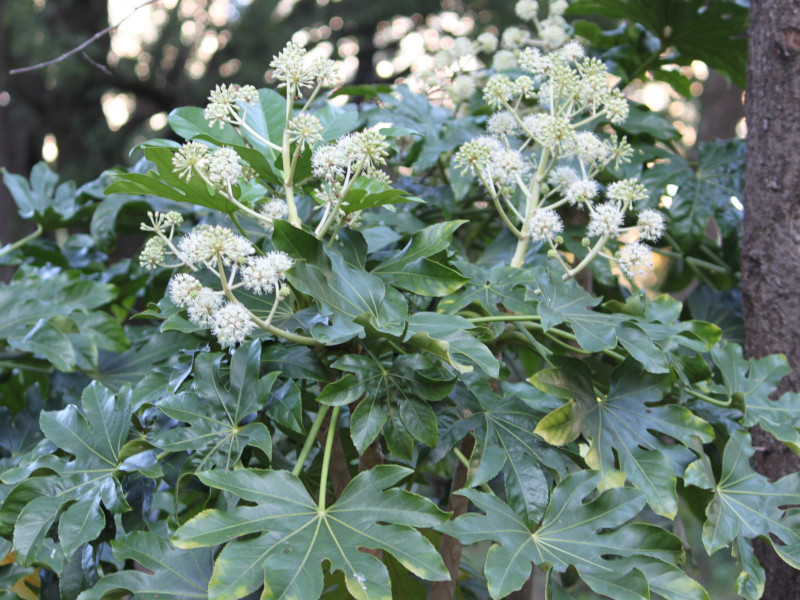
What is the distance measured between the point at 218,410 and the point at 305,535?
204mm

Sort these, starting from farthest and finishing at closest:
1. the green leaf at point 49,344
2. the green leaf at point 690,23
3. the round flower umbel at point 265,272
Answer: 1. the green leaf at point 690,23
2. the green leaf at point 49,344
3. the round flower umbel at point 265,272

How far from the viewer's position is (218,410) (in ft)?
2.84

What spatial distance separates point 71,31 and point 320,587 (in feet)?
20.2

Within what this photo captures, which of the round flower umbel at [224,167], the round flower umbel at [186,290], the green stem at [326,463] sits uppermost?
the round flower umbel at [224,167]

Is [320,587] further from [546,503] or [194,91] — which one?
[194,91]

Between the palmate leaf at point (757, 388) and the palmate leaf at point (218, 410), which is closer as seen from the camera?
the palmate leaf at point (218, 410)

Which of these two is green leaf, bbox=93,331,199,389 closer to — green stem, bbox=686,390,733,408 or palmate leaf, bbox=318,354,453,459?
palmate leaf, bbox=318,354,453,459

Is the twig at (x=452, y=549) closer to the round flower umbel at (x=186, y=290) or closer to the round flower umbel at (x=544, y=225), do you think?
the round flower umbel at (x=544, y=225)

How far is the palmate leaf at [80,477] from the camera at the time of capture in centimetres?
82

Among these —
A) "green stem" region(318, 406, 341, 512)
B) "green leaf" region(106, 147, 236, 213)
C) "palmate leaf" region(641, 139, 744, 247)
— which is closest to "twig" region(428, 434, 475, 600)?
"green stem" region(318, 406, 341, 512)

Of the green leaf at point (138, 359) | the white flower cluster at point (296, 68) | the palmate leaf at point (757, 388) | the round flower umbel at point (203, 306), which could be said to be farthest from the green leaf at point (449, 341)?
the green leaf at point (138, 359)

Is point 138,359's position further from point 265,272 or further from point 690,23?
point 690,23

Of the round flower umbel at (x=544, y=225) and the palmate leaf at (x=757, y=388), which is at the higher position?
the round flower umbel at (x=544, y=225)

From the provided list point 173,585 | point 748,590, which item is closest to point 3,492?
point 173,585
